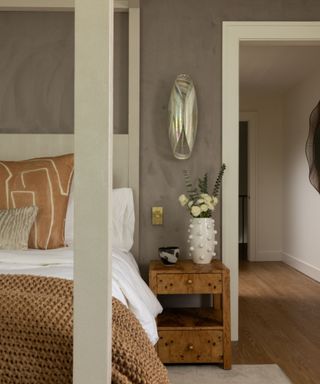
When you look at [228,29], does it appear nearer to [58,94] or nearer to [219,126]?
[219,126]

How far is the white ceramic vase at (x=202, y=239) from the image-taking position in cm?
285

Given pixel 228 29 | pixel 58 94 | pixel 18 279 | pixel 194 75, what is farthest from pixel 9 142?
pixel 18 279

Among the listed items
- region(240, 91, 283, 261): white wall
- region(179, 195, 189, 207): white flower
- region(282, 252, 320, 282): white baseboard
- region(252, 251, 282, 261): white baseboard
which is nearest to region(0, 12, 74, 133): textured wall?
region(179, 195, 189, 207): white flower

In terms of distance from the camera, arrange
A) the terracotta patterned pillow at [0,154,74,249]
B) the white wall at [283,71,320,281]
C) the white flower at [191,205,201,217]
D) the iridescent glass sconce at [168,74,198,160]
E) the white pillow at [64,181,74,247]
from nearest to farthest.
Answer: the terracotta patterned pillow at [0,154,74,249] → the white pillow at [64,181,74,247] → the white flower at [191,205,201,217] → the iridescent glass sconce at [168,74,198,160] → the white wall at [283,71,320,281]

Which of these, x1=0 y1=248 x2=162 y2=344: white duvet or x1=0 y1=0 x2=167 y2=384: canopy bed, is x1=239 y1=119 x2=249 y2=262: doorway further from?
x1=0 y1=0 x2=167 y2=384: canopy bed

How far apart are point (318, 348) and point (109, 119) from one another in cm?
273

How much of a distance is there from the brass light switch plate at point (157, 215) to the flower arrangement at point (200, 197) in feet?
0.58

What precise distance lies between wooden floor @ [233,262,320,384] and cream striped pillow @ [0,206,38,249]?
1.43 metres

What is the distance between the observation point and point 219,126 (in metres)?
3.19

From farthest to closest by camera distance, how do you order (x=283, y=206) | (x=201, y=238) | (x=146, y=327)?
(x=283, y=206) → (x=201, y=238) → (x=146, y=327)

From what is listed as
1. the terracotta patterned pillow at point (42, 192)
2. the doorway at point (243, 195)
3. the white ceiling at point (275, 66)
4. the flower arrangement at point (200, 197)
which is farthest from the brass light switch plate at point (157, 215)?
the doorway at point (243, 195)

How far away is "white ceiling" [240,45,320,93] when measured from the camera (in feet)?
15.9

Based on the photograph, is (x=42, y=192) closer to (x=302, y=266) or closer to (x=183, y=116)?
(x=183, y=116)

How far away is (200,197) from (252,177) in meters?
4.42
